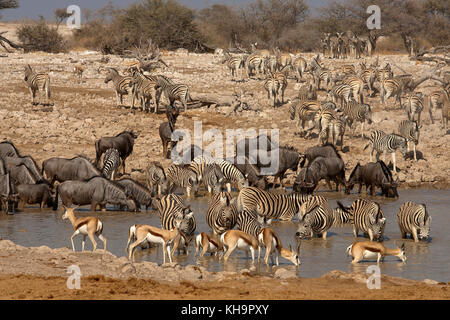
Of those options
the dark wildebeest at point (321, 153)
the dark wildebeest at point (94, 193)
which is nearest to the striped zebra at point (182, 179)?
the dark wildebeest at point (94, 193)

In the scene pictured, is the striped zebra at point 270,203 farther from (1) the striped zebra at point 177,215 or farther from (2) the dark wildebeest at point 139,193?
(2) the dark wildebeest at point 139,193

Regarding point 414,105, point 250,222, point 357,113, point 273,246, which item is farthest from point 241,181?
point 414,105

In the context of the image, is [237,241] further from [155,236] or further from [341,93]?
[341,93]

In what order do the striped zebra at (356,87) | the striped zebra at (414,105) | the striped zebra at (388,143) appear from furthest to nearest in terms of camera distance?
the striped zebra at (356,87) → the striped zebra at (414,105) → the striped zebra at (388,143)

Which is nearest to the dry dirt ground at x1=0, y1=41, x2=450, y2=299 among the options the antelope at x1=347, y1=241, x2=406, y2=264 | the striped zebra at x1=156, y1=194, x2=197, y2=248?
the antelope at x1=347, y1=241, x2=406, y2=264

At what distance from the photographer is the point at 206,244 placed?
11305 millimetres

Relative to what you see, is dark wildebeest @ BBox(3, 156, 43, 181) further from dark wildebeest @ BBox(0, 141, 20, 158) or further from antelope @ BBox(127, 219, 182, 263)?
antelope @ BBox(127, 219, 182, 263)

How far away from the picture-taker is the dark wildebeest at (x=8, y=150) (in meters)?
18.4

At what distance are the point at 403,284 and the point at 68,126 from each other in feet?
44.8

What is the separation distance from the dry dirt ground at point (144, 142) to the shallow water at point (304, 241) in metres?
1.16

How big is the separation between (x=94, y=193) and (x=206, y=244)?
16.6 feet

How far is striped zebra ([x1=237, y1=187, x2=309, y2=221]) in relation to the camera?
47.8 feet

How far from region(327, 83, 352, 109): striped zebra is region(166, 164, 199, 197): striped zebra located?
27.0ft

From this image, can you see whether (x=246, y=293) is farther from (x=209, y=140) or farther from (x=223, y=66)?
(x=223, y=66)
